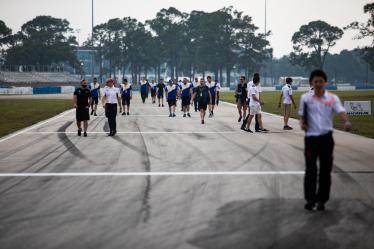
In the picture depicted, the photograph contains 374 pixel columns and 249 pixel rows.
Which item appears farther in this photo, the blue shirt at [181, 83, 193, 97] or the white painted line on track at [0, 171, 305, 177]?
the blue shirt at [181, 83, 193, 97]

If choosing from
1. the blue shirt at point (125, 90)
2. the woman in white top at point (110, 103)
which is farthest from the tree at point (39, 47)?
the woman in white top at point (110, 103)

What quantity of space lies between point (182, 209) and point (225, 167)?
3405 mm

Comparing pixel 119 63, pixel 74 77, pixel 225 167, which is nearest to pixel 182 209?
pixel 225 167

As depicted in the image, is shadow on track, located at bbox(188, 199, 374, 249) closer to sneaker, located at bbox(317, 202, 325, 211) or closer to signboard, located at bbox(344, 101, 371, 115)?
sneaker, located at bbox(317, 202, 325, 211)

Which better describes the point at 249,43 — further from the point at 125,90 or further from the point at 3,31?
the point at 125,90

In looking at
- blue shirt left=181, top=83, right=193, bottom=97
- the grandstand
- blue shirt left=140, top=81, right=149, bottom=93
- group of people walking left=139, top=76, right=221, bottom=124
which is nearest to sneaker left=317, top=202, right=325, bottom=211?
group of people walking left=139, top=76, right=221, bottom=124

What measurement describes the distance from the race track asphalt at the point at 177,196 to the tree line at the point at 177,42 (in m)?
92.0

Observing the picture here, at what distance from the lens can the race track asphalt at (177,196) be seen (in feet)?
17.5

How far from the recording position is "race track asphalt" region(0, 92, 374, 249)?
17.5ft

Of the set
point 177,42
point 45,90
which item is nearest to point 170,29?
point 177,42

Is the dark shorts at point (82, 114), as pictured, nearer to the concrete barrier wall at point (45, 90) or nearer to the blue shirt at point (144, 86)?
the blue shirt at point (144, 86)

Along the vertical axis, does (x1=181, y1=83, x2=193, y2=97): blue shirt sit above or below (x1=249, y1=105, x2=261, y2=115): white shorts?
above

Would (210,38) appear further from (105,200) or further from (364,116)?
(105,200)

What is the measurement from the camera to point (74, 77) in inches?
4050
